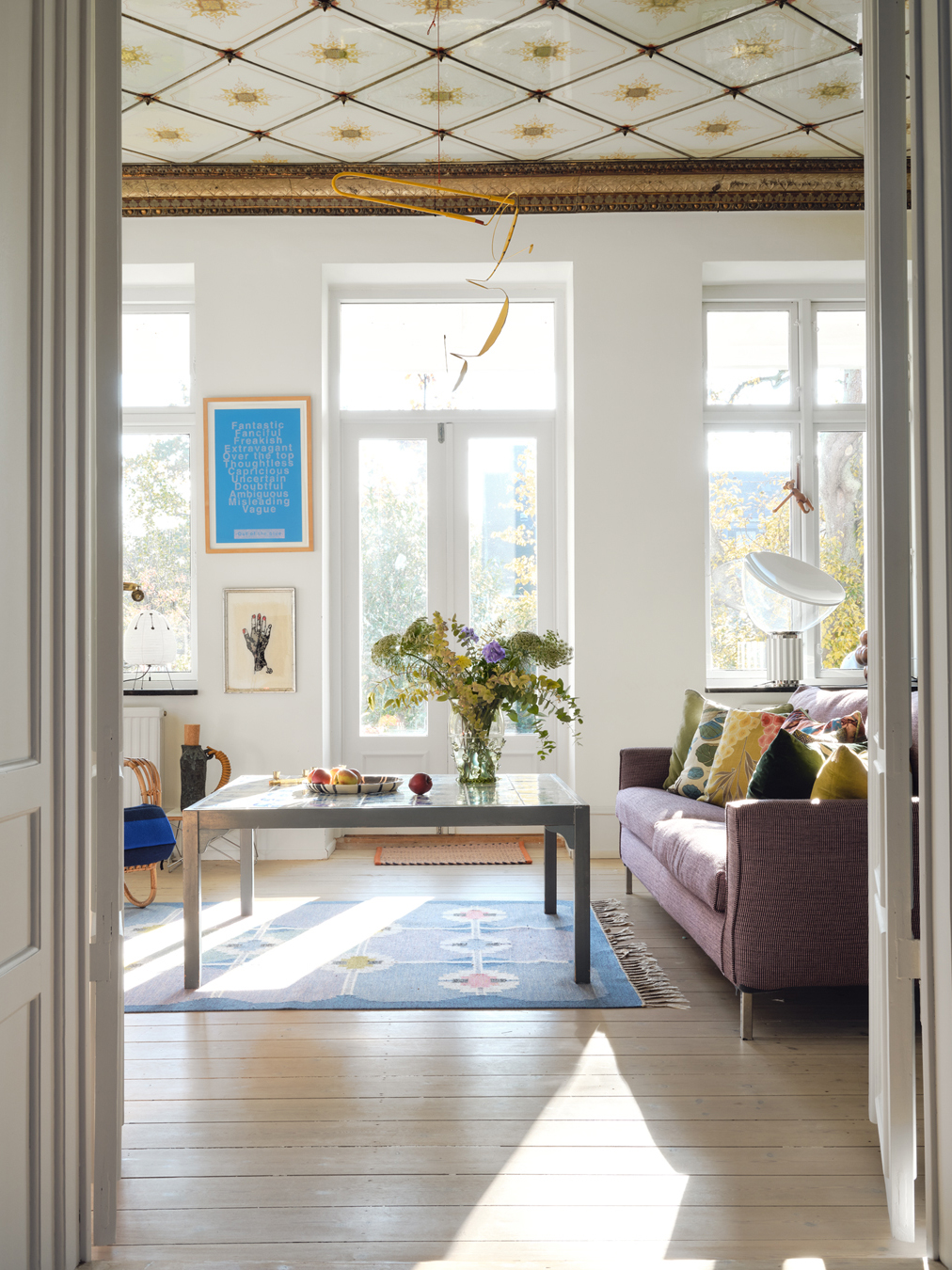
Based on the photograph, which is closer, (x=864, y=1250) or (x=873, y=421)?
(x=864, y=1250)

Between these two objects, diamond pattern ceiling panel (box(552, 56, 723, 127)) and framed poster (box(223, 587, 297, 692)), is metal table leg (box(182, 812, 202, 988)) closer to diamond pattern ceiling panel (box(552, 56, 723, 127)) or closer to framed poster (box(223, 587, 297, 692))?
framed poster (box(223, 587, 297, 692))

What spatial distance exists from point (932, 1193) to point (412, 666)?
2.27 m

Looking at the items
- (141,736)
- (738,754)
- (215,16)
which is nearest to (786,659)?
(738,754)

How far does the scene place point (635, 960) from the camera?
336cm

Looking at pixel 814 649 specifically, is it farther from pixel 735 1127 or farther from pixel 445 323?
pixel 735 1127

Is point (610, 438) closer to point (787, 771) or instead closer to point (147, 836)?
point (787, 771)

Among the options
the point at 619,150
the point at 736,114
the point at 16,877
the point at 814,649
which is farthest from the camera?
the point at 814,649

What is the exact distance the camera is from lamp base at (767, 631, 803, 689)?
519cm

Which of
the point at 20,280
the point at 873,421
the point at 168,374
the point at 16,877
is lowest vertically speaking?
the point at 16,877

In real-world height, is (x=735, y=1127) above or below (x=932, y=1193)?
below

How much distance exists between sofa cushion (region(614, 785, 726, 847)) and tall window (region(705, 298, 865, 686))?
1.59m

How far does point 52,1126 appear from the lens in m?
1.53

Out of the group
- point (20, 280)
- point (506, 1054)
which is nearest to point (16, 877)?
point (20, 280)

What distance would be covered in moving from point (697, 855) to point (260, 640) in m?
2.91
